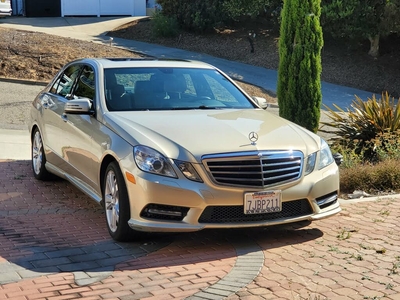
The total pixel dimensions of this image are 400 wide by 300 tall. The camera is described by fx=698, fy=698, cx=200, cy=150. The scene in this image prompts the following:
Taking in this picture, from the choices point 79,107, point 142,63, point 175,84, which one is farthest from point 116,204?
point 142,63

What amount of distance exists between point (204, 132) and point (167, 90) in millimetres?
1300

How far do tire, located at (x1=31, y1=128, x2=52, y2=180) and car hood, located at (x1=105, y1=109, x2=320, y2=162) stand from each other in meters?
2.29

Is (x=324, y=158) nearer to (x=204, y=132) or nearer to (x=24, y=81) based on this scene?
(x=204, y=132)

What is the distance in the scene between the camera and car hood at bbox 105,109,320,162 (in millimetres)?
6113

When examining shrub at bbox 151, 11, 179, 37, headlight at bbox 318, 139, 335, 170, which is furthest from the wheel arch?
shrub at bbox 151, 11, 179, 37

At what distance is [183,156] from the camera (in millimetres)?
5996

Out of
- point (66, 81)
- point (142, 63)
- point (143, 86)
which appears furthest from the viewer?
point (66, 81)

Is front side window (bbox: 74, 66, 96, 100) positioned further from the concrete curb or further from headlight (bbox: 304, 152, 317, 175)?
the concrete curb

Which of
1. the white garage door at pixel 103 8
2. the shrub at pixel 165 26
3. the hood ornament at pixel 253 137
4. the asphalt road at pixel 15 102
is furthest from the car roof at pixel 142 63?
the white garage door at pixel 103 8

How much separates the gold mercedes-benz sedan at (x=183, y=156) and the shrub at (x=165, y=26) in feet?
58.7

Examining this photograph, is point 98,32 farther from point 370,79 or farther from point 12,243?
point 12,243

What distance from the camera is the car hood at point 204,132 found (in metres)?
6.11

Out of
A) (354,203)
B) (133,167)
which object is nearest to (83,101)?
(133,167)

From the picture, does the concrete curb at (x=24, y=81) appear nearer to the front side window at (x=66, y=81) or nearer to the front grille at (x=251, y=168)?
the front side window at (x=66, y=81)
